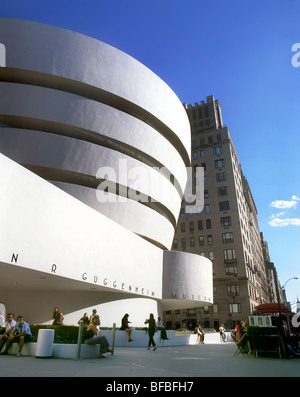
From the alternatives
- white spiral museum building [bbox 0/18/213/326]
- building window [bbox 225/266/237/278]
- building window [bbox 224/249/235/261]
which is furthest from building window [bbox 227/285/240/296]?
white spiral museum building [bbox 0/18/213/326]

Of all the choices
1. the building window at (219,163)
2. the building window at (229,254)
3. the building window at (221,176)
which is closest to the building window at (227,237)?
the building window at (229,254)

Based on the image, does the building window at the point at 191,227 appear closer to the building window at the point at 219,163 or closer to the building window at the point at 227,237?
the building window at the point at 227,237

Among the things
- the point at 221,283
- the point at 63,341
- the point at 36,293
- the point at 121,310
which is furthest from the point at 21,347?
the point at 221,283

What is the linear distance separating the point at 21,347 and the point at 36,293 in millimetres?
9665

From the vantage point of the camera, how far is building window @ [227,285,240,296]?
45703 millimetres

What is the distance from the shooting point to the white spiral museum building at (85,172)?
13733mm

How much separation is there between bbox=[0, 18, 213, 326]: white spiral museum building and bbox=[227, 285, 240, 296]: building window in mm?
25063

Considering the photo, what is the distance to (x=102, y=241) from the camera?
15992 millimetres

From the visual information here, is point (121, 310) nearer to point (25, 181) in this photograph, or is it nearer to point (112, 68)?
point (25, 181)

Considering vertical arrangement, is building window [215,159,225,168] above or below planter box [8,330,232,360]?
above

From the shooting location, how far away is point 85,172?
59.5 feet

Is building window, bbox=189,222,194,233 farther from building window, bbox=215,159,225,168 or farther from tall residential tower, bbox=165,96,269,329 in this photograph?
building window, bbox=215,159,225,168

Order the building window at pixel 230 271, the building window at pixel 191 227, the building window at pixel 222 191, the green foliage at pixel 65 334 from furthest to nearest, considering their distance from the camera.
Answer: the building window at pixel 191 227 < the building window at pixel 222 191 < the building window at pixel 230 271 < the green foliage at pixel 65 334

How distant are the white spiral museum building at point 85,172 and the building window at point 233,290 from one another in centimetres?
2506
